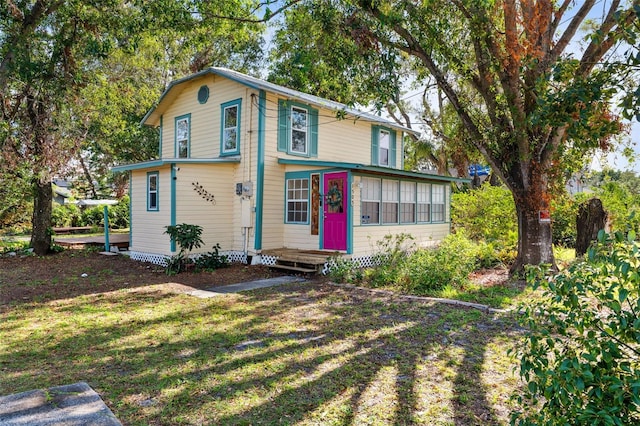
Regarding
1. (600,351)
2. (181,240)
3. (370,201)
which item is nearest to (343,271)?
(370,201)

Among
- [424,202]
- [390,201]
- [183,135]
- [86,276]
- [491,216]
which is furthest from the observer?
[183,135]

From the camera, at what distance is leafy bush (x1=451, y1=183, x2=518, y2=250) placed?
1308 cm

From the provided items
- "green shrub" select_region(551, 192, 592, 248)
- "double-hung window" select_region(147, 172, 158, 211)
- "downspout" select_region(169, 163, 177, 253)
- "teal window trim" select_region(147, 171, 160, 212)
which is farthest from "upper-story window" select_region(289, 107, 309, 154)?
"green shrub" select_region(551, 192, 592, 248)

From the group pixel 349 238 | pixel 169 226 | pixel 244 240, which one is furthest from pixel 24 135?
pixel 349 238

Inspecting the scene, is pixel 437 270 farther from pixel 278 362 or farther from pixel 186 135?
pixel 186 135

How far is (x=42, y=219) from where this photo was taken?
14.1 m

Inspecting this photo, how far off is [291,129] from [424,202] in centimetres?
517

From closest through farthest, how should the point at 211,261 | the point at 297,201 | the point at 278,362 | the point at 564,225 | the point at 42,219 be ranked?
the point at 278,362 → the point at 211,261 → the point at 297,201 → the point at 42,219 → the point at 564,225

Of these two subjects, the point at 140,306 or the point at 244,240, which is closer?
the point at 140,306

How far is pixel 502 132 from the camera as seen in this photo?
9227 mm

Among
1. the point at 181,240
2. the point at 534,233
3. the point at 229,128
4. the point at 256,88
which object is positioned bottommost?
the point at 181,240

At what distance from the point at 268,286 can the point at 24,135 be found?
32.6ft

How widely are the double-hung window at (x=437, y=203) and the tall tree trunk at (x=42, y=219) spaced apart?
1307 centimetres

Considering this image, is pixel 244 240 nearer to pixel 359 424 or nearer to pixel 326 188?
pixel 326 188
